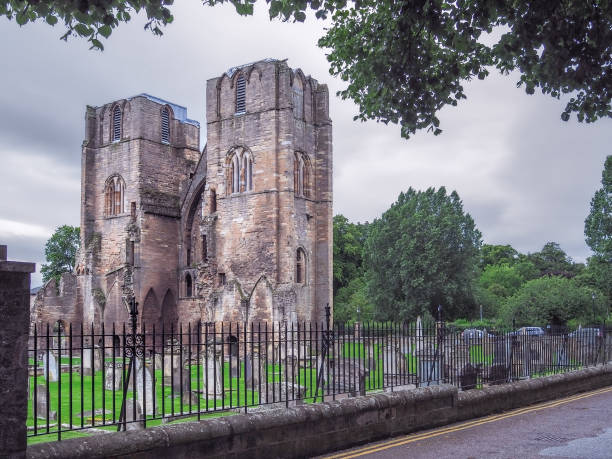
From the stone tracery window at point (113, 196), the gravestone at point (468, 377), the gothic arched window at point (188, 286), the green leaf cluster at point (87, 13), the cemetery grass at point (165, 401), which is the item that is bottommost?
the cemetery grass at point (165, 401)

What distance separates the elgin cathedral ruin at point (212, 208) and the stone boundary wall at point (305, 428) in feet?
83.4

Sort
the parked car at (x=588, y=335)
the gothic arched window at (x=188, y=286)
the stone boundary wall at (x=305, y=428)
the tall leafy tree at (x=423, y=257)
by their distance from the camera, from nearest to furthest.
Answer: the stone boundary wall at (x=305, y=428)
the parked car at (x=588, y=335)
the gothic arched window at (x=188, y=286)
the tall leafy tree at (x=423, y=257)

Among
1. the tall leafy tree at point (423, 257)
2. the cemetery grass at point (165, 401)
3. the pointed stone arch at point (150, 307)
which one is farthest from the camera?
the tall leafy tree at point (423, 257)

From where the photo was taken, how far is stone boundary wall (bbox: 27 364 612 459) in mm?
6906

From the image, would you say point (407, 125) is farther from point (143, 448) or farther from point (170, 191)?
point (170, 191)

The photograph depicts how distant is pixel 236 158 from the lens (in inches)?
1638

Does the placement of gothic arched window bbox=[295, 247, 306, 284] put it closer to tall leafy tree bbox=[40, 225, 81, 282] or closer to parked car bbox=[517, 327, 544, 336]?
parked car bbox=[517, 327, 544, 336]

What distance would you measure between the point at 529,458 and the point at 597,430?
2.78 meters

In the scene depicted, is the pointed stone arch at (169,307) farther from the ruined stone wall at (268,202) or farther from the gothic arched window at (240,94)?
the gothic arched window at (240,94)

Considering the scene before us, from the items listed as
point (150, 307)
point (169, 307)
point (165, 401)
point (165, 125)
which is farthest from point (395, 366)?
point (165, 125)

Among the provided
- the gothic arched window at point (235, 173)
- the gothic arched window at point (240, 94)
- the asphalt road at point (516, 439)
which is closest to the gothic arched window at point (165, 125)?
the gothic arched window at point (240, 94)

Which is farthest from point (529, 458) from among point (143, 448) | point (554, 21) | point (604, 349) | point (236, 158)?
point (236, 158)

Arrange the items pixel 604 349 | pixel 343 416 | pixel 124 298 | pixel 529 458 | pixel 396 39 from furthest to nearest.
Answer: pixel 124 298 → pixel 604 349 → pixel 396 39 → pixel 343 416 → pixel 529 458

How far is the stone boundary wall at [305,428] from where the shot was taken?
6906 millimetres
